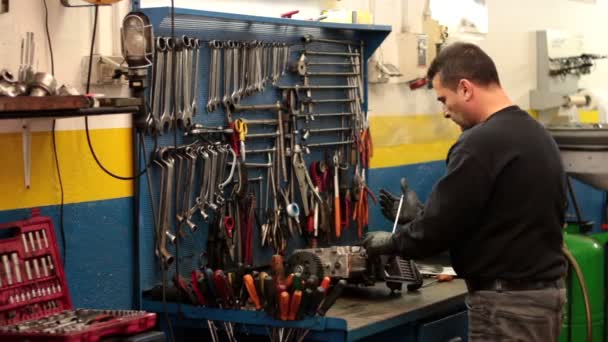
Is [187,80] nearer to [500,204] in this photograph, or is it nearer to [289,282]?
[289,282]

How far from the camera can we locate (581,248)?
3.54m

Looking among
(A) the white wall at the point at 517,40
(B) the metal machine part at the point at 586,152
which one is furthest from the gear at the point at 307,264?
(B) the metal machine part at the point at 586,152

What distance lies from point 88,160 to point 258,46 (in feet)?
2.44

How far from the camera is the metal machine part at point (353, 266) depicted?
2836 mm

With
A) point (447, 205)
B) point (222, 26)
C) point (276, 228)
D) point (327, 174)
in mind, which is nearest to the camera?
point (447, 205)

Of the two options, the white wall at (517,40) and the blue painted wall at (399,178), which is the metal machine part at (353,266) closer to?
the blue painted wall at (399,178)

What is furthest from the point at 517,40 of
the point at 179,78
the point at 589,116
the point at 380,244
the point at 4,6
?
the point at 4,6

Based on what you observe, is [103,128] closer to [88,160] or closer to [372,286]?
[88,160]

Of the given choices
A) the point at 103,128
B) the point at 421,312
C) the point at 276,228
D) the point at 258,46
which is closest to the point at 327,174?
the point at 276,228

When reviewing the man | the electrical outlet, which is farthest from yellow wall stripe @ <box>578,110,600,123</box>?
the electrical outlet

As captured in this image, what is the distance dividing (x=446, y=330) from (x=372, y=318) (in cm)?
39

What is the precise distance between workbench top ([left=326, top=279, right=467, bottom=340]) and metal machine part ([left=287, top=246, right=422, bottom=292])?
0.17ft

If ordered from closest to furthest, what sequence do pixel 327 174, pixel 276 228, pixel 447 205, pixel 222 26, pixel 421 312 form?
pixel 447 205 → pixel 421 312 → pixel 222 26 → pixel 276 228 → pixel 327 174

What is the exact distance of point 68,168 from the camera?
2520 millimetres
